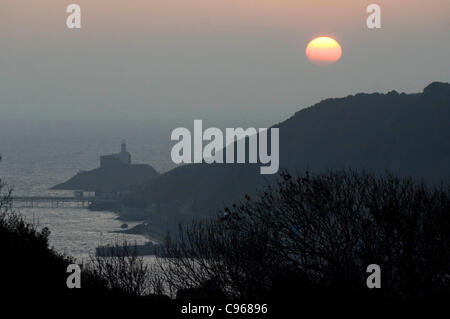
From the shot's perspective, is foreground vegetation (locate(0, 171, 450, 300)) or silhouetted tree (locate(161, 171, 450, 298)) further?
silhouetted tree (locate(161, 171, 450, 298))

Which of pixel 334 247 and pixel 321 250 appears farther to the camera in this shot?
pixel 321 250

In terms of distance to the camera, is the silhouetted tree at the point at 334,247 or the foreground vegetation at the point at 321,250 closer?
the foreground vegetation at the point at 321,250

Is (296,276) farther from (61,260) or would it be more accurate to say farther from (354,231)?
(61,260)
